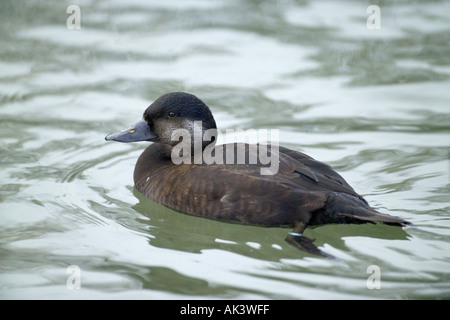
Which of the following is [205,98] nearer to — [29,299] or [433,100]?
[433,100]

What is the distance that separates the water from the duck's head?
1.61 ft

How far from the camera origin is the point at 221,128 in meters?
7.52

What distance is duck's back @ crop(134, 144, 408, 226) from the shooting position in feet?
17.1

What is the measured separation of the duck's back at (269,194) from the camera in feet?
17.1

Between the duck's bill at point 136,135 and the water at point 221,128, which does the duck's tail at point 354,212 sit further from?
the duck's bill at point 136,135

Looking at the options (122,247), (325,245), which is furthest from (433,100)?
(122,247)

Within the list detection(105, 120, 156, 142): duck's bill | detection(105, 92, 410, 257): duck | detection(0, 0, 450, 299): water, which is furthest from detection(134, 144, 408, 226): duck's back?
detection(105, 120, 156, 142): duck's bill

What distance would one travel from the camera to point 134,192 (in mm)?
6160

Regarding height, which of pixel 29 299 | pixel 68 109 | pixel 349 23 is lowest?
pixel 29 299

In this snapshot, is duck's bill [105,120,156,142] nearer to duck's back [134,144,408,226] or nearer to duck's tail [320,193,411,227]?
duck's back [134,144,408,226]

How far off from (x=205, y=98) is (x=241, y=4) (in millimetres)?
3238

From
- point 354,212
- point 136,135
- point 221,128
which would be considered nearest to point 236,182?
point 354,212

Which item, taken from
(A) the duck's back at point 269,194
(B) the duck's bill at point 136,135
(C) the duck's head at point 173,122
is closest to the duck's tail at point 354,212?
(A) the duck's back at point 269,194

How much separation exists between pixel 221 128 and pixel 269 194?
235 centimetres
